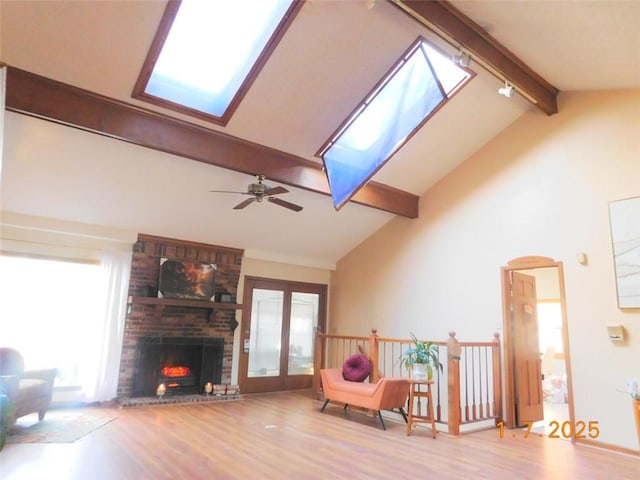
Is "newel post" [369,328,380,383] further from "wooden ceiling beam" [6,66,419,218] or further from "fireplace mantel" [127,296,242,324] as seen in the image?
"fireplace mantel" [127,296,242,324]

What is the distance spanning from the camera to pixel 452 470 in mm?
3646

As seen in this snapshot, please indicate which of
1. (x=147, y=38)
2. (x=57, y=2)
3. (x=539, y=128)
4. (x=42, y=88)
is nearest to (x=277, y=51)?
(x=147, y=38)

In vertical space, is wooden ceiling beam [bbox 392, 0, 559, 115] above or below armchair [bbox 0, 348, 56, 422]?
above

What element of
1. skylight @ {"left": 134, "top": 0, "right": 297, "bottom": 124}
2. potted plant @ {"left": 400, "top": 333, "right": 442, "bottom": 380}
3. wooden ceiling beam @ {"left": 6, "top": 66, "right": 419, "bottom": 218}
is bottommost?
potted plant @ {"left": 400, "top": 333, "right": 442, "bottom": 380}

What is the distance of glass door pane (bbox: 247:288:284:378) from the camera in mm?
7586

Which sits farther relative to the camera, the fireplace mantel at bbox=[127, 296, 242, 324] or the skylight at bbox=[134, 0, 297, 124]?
the fireplace mantel at bbox=[127, 296, 242, 324]

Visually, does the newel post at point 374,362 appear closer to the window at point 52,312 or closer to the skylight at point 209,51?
the skylight at point 209,51

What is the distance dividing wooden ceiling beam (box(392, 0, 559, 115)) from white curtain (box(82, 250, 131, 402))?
204 inches

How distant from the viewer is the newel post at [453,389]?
4.87 metres

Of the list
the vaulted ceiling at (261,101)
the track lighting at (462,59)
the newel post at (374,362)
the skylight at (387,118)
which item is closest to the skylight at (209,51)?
the vaulted ceiling at (261,101)

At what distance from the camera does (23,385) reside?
4.50 m

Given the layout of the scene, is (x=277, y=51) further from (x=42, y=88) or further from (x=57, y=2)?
(x=42, y=88)

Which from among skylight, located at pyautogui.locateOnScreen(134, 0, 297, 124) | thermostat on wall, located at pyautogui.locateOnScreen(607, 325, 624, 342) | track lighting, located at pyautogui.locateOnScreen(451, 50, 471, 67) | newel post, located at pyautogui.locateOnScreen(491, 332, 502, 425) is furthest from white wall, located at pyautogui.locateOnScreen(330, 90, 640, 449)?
skylight, located at pyautogui.locateOnScreen(134, 0, 297, 124)

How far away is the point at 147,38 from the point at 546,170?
4.90 metres
